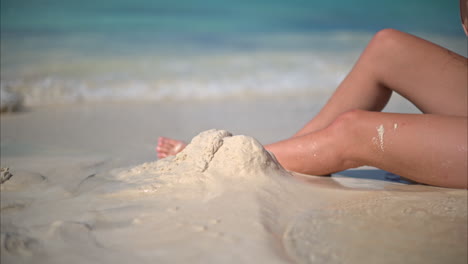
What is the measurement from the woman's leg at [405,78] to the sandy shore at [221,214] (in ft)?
1.04

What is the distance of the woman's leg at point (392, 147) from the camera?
1.28m

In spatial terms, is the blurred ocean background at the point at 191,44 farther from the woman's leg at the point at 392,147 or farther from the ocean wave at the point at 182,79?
the woman's leg at the point at 392,147

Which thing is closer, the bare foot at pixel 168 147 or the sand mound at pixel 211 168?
the sand mound at pixel 211 168

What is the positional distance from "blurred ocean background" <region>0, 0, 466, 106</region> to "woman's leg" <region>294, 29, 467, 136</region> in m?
2.69

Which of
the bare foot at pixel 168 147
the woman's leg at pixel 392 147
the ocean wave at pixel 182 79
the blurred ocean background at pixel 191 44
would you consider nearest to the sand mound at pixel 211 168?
the woman's leg at pixel 392 147

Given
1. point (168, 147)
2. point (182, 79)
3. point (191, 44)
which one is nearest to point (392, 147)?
point (168, 147)

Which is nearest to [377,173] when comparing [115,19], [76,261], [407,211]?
[407,211]

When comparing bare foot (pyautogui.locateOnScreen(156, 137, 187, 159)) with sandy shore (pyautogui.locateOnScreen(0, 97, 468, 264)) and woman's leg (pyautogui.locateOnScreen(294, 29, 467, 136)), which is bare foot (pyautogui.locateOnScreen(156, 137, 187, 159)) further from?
woman's leg (pyautogui.locateOnScreen(294, 29, 467, 136))

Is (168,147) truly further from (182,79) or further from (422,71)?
(182,79)

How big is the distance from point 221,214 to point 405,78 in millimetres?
997

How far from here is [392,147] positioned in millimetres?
1354

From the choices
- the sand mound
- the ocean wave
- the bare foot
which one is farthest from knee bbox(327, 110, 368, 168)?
the ocean wave

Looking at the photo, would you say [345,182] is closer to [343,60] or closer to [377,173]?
[377,173]

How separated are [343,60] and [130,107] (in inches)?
153
